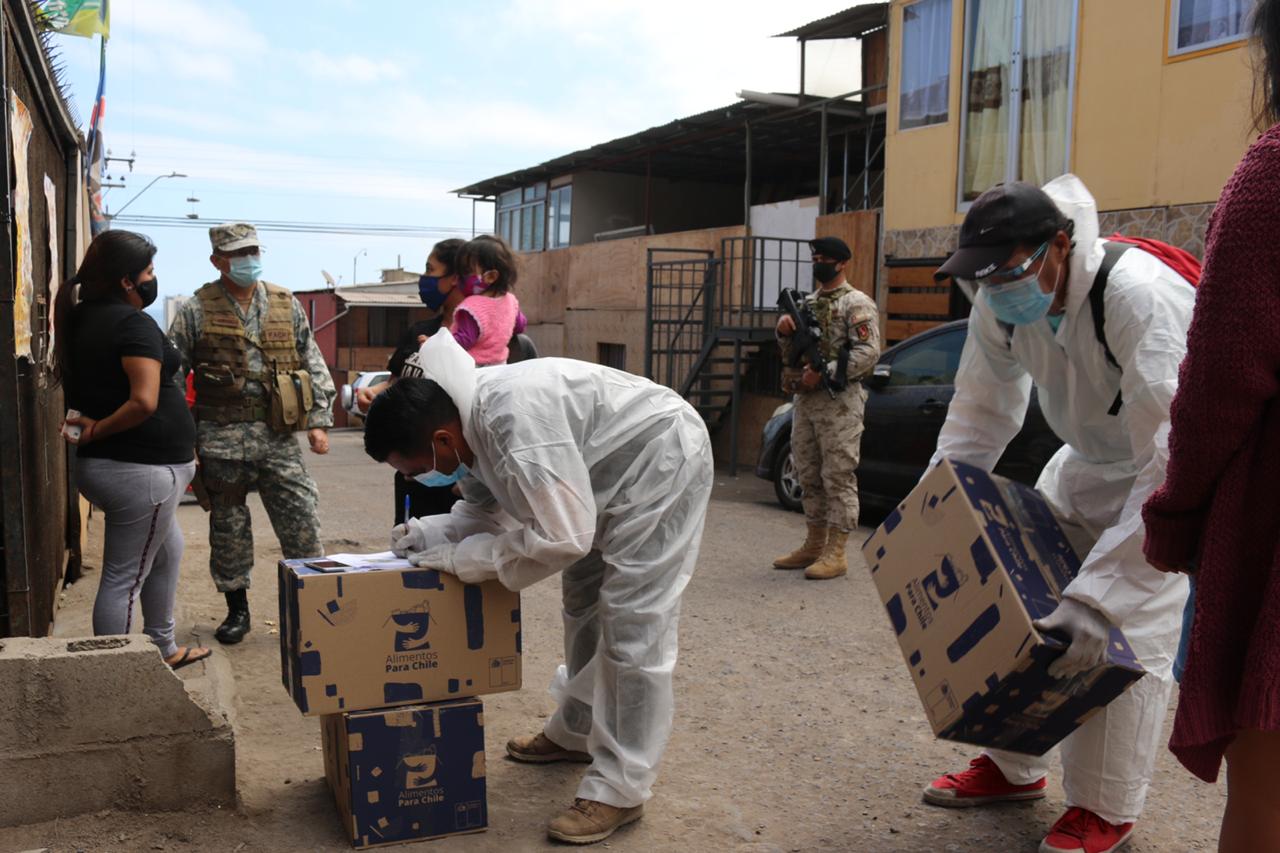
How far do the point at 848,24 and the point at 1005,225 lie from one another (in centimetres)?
1190

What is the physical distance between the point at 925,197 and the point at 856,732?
28.6 ft

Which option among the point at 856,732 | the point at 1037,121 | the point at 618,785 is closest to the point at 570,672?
the point at 618,785

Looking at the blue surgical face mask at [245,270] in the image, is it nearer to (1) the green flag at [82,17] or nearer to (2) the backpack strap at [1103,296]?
(2) the backpack strap at [1103,296]

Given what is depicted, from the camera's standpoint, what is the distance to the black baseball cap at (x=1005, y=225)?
2809mm

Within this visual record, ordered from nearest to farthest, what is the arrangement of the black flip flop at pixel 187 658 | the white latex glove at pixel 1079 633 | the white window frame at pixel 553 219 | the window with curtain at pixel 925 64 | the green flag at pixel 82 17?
the white latex glove at pixel 1079 633
the black flip flop at pixel 187 658
the green flag at pixel 82 17
the window with curtain at pixel 925 64
the white window frame at pixel 553 219

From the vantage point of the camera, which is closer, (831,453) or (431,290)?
(431,290)

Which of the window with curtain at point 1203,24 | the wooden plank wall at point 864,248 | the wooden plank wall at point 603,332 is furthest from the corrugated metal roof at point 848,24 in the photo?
the wooden plank wall at point 603,332

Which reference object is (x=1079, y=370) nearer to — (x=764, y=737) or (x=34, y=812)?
(x=764, y=737)

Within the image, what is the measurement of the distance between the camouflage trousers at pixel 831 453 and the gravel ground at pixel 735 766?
698 mm

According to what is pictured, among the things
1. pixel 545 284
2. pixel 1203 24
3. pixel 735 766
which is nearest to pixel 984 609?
pixel 735 766

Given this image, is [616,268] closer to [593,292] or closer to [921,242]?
[593,292]

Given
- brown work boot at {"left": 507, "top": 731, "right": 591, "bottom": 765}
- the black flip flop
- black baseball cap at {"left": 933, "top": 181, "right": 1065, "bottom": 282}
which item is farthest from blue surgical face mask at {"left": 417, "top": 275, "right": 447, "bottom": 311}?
black baseball cap at {"left": 933, "top": 181, "right": 1065, "bottom": 282}

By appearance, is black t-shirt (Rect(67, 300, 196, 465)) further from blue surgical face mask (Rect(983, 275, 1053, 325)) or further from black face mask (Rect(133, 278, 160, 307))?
blue surgical face mask (Rect(983, 275, 1053, 325))

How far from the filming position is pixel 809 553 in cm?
680
